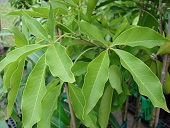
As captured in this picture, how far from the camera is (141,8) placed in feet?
2.60

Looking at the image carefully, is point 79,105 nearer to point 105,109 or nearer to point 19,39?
point 105,109

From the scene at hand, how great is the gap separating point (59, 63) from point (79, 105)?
0.15 m

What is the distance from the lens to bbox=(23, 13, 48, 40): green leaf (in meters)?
0.49

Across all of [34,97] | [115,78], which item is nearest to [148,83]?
[115,78]

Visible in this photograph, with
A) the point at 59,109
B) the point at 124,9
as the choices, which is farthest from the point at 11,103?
the point at 124,9

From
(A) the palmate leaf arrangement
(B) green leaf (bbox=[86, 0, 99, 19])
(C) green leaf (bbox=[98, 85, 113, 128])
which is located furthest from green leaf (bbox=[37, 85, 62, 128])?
(B) green leaf (bbox=[86, 0, 99, 19])

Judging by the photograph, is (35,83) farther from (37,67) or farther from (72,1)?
(72,1)

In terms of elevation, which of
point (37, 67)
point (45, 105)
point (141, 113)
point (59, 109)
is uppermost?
point (37, 67)

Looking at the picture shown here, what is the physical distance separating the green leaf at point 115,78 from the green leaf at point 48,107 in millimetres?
121

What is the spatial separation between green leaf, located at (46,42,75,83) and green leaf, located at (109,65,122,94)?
12 cm

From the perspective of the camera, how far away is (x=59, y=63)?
0.43m

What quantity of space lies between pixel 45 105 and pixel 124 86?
0.20 m

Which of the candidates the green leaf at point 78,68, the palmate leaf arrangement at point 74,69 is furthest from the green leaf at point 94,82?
the green leaf at point 78,68

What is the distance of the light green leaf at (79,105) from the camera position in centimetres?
54
